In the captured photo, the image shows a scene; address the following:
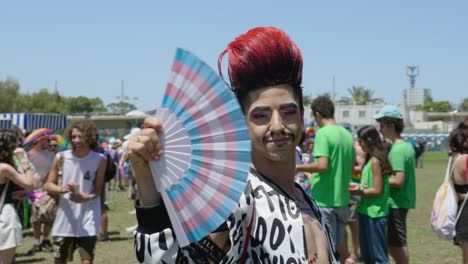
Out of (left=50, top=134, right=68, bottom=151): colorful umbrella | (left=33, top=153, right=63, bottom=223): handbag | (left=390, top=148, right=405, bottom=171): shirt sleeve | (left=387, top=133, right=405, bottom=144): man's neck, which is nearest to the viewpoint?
(left=390, top=148, right=405, bottom=171): shirt sleeve

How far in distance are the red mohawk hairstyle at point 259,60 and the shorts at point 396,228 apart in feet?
14.3

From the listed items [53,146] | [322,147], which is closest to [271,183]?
[322,147]

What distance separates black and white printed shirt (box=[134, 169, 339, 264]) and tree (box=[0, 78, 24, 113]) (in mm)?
66704

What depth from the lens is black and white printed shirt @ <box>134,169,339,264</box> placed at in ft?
4.87

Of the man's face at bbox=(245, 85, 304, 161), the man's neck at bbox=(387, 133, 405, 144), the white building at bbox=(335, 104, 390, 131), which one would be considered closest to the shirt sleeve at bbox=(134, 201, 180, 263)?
the man's face at bbox=(245, 85, 304, 161)

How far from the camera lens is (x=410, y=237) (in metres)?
9.46

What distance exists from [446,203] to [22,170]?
4.65m

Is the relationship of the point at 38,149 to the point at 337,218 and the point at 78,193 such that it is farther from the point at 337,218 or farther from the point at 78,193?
the point at 337,218

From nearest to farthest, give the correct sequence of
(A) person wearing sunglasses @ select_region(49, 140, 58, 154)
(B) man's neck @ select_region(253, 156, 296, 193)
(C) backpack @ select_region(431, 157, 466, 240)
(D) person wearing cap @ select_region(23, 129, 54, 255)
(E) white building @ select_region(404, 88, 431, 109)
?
1. (B) man's neck @ select_region(253, 156, 296, 193)
2. (C) backpack @ select_region(431, 157, 466, 240)
3. (D) person wearing cap @ select_region(23, 129, 54, 255)
4. (A) person wearing sunglasses @ select_region(49, 140, 58, 154)
5. (E) white building @ select_region(404, 88, 431, 109)

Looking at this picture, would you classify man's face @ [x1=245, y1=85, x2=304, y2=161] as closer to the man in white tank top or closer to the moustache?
the moustache

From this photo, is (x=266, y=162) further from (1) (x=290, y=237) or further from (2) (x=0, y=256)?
(2) (x=0, y=256)

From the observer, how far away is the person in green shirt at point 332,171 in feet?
18.3

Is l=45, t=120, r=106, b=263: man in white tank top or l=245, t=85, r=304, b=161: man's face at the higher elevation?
l=245, t=85, r=304, b=161: man's face

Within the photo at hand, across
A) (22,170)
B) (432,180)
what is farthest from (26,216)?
(432,180)
